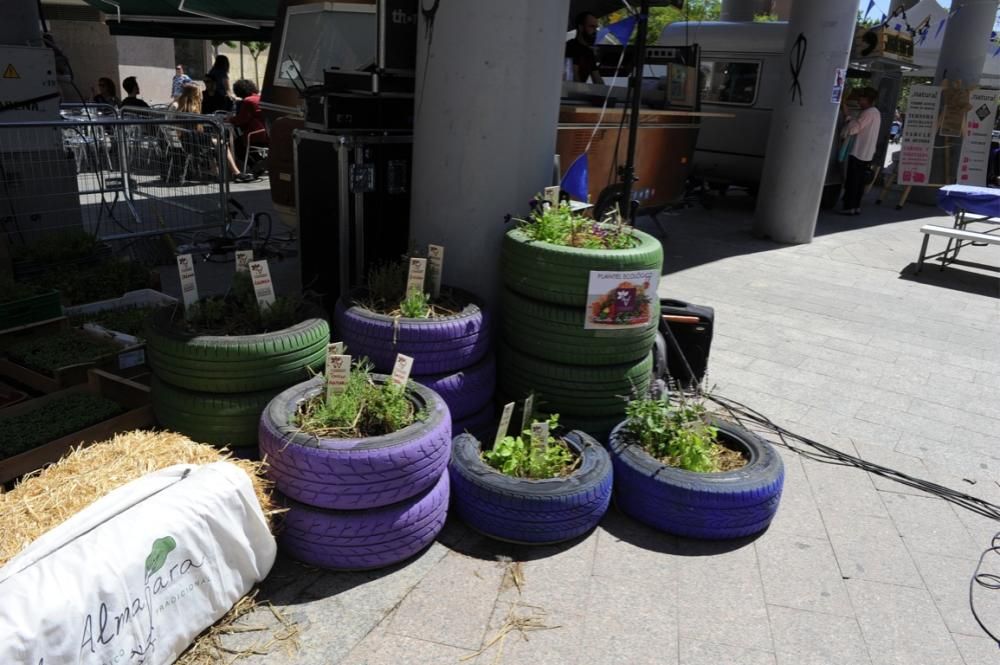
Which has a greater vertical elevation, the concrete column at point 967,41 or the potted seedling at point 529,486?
the concrete column at point 967,41

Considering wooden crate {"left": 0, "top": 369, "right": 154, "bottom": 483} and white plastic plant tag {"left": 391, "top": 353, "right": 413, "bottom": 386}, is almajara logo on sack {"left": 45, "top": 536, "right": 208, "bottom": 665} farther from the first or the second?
wooden crate {"left": 0, "top": 369, "right": 154, "bottom": 483}

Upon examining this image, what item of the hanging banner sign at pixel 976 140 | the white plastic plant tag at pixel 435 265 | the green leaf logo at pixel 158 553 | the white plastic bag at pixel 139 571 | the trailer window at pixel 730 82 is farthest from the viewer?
the hanging banner sign at pixel 976 140

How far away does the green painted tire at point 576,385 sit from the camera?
394 cm

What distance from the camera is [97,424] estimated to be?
3674mm

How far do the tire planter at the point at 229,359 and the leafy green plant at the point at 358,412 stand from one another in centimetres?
26

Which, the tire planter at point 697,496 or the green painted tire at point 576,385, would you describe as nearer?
the tire planter at point 697,496

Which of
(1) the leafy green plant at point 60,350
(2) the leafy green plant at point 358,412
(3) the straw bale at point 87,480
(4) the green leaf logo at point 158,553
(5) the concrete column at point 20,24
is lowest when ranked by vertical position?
(1) the leafy green plant at point 60,350

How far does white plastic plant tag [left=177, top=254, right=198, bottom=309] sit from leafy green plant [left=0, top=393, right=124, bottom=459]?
73 cm

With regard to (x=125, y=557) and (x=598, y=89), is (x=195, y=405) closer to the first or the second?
(x=125, y=557)

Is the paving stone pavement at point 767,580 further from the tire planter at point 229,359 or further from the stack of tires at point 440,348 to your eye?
the tire planter at point 229,359

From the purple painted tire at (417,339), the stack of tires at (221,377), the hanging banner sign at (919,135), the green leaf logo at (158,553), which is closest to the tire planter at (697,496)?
the purple painted tire at (417,339)

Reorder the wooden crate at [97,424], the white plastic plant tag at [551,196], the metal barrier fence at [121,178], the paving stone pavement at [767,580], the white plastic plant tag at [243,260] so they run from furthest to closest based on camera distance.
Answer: the metal barrier fence at [121,178], the white plastic plant tag at [551,196], the white plastic plant tag at [243,260], the wooden crate at [97,424], the paving stone pavement at [767,580]

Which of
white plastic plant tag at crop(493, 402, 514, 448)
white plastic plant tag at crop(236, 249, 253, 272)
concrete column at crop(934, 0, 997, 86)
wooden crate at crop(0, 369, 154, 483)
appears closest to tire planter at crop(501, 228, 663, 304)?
white plastic plant tag at crop(493, 402, 514, 448)

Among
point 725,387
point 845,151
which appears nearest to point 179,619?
point 725,387
